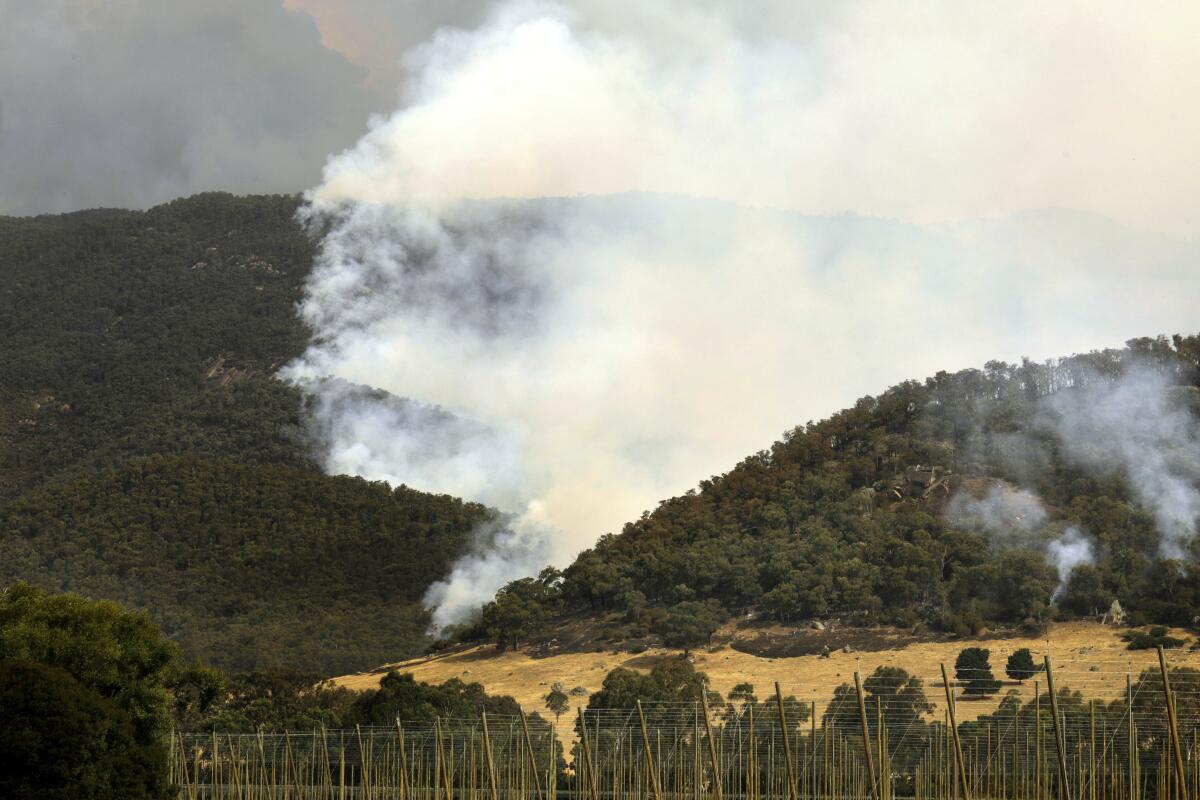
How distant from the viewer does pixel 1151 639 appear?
64.4m

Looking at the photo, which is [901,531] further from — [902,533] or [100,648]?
[100,648]

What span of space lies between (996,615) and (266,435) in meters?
79.5

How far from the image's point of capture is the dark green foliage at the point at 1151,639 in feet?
211

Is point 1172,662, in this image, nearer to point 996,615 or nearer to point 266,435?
point 996,615

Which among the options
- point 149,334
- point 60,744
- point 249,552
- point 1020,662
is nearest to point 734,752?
point 1020,662

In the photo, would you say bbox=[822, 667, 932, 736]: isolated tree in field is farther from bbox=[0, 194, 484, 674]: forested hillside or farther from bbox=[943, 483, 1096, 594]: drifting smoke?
bbox=[0, 194, 484, 674]: forested hillside

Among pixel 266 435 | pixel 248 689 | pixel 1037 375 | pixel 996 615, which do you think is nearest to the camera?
pixel 248 689

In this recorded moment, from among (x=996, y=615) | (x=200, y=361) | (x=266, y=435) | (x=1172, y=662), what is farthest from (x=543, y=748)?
(x=200, y=361)

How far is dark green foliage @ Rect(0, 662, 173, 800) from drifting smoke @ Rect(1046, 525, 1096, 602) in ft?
174

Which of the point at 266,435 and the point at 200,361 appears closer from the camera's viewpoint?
the point at 266,435

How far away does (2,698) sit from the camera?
105 feet

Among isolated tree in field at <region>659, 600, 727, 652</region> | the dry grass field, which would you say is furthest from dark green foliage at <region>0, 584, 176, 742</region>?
isolated tree in field at <region>659, 600, 727, 652</region>

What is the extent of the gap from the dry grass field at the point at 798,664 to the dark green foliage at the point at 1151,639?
1.55 ft

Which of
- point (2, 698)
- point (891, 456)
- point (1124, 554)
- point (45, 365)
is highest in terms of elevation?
point (45, 365)
